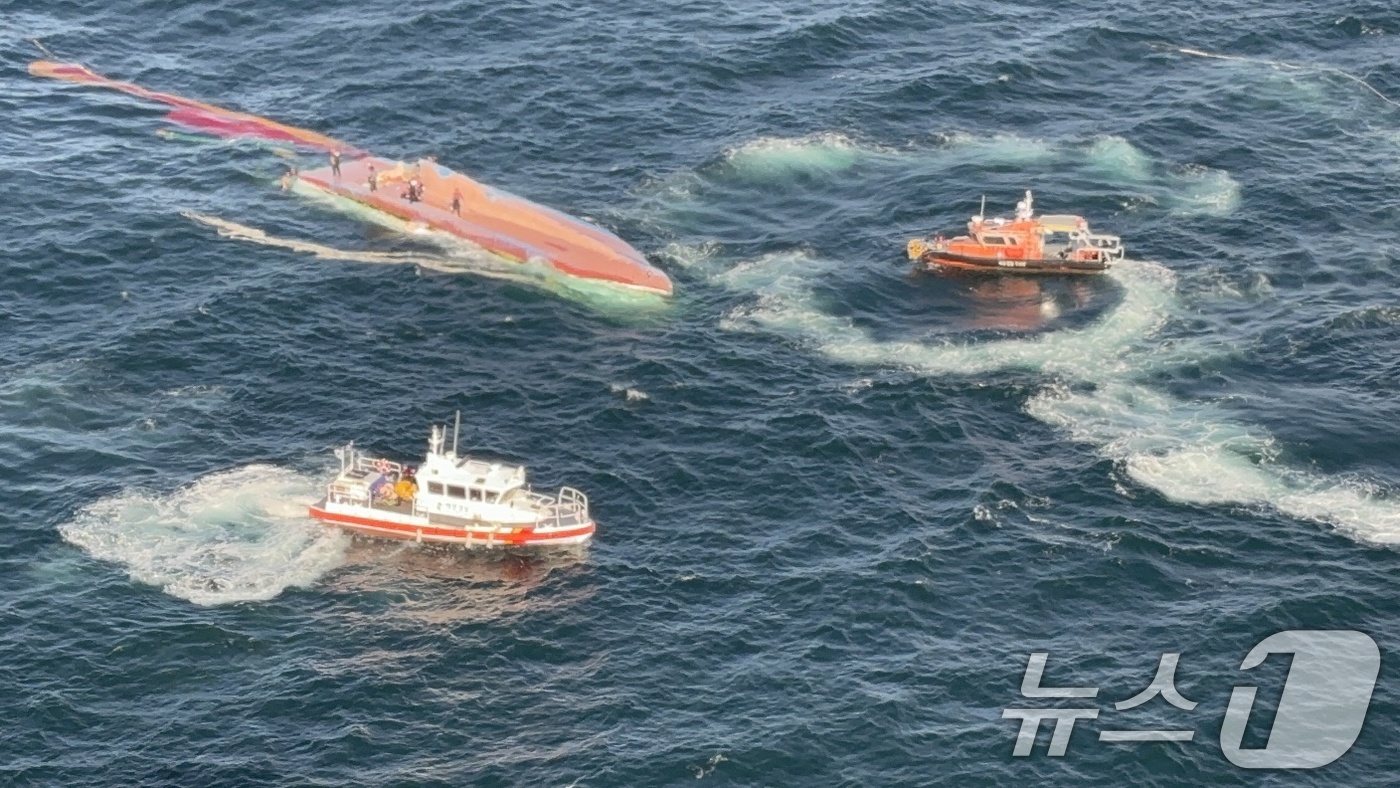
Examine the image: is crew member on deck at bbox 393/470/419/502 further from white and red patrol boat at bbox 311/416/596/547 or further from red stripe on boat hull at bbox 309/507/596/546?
red stripe on boat hull at bbox 309/507/596/546

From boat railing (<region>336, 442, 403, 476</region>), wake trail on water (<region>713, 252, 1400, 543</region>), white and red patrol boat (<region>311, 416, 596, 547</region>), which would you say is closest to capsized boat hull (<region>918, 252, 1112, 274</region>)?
wake trail on water (<region>713, 252, 1400, 543</region>)

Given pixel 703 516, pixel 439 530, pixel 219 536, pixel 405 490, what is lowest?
pixel 219 536

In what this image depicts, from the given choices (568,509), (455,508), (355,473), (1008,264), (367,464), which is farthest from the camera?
(1008,264)

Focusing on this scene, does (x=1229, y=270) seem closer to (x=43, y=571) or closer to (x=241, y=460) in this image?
(x=241, y=460)

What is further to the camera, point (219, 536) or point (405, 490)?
point (405, 490)

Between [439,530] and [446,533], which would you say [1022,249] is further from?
[439,530]

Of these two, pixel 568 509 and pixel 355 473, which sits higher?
pixel 355 473

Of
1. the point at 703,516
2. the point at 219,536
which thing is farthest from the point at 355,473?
the point at 703,516
